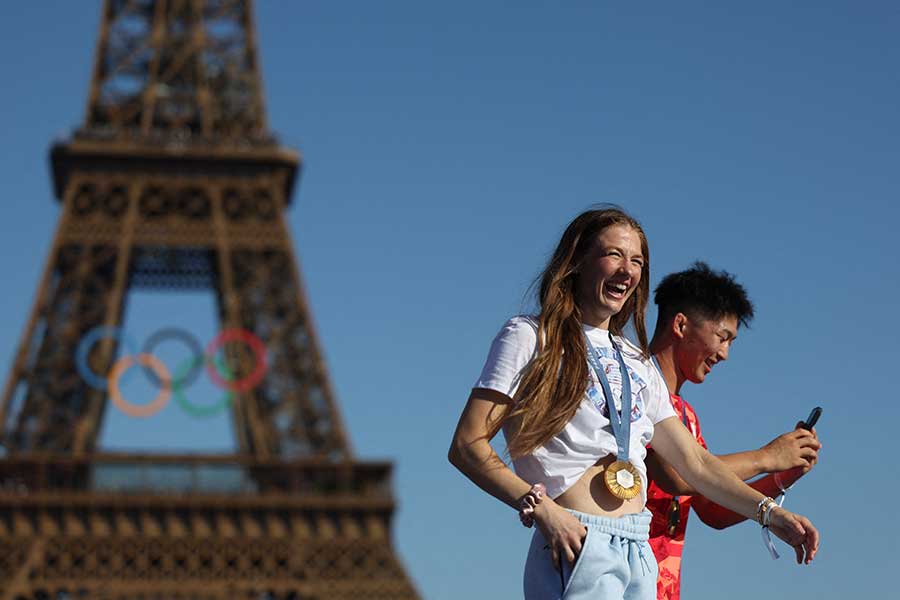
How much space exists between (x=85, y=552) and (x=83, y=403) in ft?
19.7

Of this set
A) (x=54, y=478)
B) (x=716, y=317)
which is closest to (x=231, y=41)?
(x=54, y=478)

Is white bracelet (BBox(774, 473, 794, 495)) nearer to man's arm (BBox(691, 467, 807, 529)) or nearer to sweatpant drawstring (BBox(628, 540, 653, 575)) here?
man's arm (BBox(691, 467, 807, 529))

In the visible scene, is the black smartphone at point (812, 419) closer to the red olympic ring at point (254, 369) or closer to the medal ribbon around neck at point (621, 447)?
the medal ribbon around neck at point (621, 447)

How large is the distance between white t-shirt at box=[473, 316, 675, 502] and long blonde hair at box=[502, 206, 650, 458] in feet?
0.13

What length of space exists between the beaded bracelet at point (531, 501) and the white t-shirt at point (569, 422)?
0.17 m

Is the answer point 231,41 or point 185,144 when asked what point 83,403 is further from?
point 231,41

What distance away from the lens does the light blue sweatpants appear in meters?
4.80

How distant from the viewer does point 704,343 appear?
5840mm

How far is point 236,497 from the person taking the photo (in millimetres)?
37250

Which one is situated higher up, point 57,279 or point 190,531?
point 57,279

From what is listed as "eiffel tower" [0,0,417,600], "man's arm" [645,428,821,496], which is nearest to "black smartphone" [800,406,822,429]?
"man's arm" [645,428,821,496]

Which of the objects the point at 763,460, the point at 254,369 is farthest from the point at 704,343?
the point at 254,369

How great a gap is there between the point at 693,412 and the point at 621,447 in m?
1.11

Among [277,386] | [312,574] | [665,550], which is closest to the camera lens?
[665,550]
